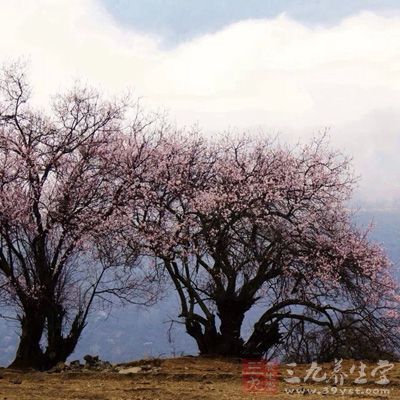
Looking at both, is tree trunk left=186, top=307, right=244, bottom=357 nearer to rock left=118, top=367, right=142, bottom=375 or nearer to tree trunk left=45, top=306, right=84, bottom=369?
tree trunk left=45, top=306, right=84, bottom=369

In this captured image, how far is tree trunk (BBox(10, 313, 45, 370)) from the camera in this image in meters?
20.0

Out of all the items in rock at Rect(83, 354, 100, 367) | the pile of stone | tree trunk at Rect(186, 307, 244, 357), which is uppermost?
tree trunk at Rect(186, 307, 244, 357)

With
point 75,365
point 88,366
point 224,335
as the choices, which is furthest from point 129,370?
point 224,335

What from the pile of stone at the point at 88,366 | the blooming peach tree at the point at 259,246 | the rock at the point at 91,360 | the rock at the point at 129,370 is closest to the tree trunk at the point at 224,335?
the blooming peach tree at the point at 259,246

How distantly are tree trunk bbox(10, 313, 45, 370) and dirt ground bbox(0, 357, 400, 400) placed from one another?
6.11 feet

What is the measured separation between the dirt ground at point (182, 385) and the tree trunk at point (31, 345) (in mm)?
1861

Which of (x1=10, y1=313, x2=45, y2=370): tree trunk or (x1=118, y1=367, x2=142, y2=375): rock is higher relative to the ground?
(x1=10, y1=313, x2=45, y2=370): tree trunk

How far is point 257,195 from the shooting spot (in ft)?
68.9

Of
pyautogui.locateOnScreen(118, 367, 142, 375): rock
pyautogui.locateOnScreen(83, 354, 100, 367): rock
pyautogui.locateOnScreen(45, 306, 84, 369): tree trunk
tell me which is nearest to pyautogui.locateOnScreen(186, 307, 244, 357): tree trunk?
pyautogui.locateOnScreen(83, 354, 100, 367): rock

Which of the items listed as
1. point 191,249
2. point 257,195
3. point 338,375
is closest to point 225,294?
point 191,249

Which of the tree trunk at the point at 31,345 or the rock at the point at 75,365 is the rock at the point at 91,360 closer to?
the rock at the point at 75,365

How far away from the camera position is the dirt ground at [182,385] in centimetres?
1258

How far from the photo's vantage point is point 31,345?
2014 centimetres

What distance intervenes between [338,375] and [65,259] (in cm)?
967
